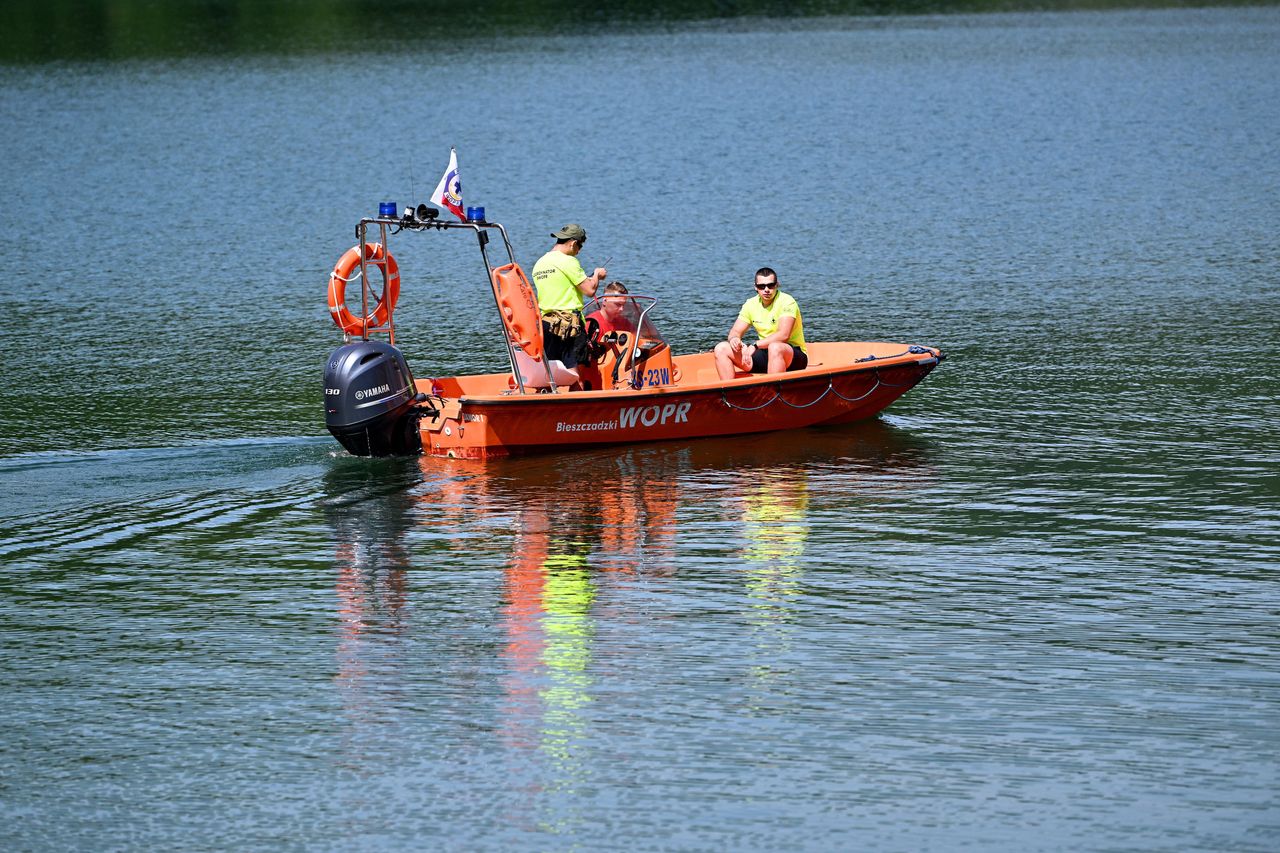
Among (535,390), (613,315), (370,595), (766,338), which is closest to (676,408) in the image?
(613,315)

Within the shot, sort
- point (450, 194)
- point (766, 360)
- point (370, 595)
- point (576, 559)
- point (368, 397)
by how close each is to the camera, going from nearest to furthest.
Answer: point (370, 595), point (576, 559), point (450, 194), point (368, 397), point (766, 360)

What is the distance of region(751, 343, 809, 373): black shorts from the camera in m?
14.4

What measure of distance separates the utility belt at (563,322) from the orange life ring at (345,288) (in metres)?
1.15

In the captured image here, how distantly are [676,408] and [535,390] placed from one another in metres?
1.07

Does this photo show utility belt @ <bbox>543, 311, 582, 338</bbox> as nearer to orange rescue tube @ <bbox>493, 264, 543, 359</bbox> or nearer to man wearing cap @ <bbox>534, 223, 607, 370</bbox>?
man wearing cap @ <bbox>534, 223, 607, 370</bbox>

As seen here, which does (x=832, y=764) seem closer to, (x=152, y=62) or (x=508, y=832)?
(x=508, y=832)

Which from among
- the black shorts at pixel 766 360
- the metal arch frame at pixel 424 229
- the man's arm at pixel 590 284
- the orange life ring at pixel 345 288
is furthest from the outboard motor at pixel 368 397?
the black shorts at pixel 766 360

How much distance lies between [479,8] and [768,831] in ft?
189

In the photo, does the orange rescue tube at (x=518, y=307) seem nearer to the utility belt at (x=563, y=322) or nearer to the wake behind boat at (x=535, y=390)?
the wake behind boat at (x=535, y=390)

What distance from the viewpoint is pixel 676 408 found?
13.7m

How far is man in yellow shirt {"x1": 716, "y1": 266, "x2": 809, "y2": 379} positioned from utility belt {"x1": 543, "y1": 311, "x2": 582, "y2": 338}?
52.2 inches

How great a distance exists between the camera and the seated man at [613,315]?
45.9 feet

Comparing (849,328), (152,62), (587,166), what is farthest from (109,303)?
(152,62)

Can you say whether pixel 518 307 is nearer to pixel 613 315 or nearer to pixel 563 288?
pixel 563 288
